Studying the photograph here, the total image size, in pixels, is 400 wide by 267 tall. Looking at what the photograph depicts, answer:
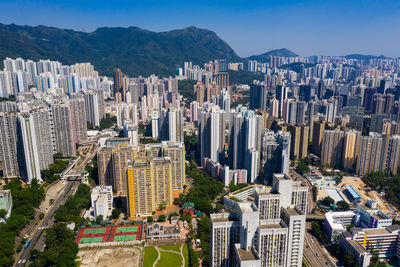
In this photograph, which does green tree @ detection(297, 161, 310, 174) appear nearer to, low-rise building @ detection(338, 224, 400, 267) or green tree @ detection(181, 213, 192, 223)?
low-rise building @ detection(338, 224, 400, 267)

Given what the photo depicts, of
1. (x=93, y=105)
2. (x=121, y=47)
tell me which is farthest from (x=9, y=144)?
(x=121, y=47)

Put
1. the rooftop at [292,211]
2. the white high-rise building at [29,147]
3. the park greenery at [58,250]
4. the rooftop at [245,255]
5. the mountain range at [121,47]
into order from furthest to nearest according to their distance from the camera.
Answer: the mountain range at [121,47] < the white high-rise building at [29,147] < the park greenery at [58,250] < the rooftop at [292,211] < the rooftop at [245,255]

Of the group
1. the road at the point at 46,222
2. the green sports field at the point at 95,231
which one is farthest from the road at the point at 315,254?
the road at the point at 46,222

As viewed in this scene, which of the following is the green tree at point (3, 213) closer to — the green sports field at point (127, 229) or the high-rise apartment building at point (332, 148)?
the green sports field at point (127, 229)

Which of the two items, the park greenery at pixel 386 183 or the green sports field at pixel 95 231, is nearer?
the green sports field at pixel 95 231

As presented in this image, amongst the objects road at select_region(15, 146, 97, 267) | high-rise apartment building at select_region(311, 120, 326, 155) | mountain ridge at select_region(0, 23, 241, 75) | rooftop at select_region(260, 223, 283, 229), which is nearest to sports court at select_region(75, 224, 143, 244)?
road at select_region(15, 146, 97, 267)

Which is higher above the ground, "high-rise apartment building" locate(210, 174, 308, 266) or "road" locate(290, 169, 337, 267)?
"high-rise apartment building" locate(210, 174, 308, 266)

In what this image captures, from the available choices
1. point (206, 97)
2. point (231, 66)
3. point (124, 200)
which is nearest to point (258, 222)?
point (124, 200)
